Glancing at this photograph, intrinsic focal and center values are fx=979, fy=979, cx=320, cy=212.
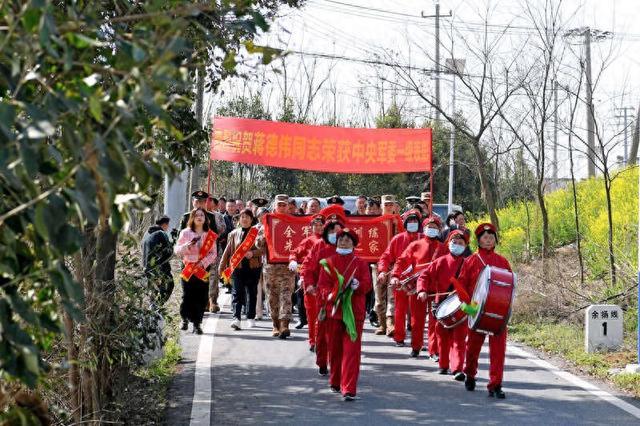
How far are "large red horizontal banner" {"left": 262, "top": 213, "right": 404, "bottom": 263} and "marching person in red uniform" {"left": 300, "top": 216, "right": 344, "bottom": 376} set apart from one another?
10.8 feet

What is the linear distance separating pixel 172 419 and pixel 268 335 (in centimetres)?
547

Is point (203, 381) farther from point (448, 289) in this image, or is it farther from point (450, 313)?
point (448, 289)

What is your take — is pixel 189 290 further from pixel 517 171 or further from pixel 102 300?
pixel 517 171

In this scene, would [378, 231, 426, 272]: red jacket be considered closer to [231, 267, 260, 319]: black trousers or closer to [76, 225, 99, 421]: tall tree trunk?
[231, 267, 260, 319]: black trousers

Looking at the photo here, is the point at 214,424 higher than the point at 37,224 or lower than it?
lower

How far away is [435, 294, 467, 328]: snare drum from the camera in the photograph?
388 inches

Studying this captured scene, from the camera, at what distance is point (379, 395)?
365 inches

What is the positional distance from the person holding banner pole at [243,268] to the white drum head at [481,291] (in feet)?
17.1

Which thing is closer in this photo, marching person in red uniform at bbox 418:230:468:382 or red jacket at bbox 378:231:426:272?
marching person in red uniform at bbox 418:230:468:382

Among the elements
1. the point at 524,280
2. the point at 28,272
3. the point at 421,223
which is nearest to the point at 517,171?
the point at 524,280

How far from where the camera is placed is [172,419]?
810 cm

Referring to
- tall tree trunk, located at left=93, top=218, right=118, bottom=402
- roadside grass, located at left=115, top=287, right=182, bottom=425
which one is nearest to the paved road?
roadside grass, located at left=115, top=287, right=182, bottom=425

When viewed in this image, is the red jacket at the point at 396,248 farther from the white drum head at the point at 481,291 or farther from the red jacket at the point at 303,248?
the white drum head at the point at 481,291

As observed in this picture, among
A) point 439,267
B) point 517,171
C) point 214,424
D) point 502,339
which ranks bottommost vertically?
point 214,424
